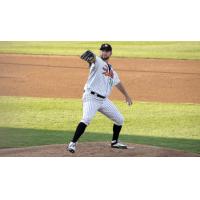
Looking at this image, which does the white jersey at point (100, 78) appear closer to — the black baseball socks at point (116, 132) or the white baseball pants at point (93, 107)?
the white baseball pants at point (93, 107)

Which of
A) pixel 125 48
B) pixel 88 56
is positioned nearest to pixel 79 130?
pixel 88 56

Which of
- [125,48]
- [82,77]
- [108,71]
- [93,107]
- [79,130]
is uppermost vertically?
[125,48]

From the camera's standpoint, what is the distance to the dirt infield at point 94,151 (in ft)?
25.2

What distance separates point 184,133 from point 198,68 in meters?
0.93

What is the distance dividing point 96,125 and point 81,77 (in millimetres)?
790

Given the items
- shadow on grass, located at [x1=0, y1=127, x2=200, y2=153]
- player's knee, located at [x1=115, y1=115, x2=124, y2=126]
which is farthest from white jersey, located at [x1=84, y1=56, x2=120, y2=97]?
shadow on grass, located at [x1=0, y1=127, x2=200, y2=153]

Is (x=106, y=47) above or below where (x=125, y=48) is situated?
below

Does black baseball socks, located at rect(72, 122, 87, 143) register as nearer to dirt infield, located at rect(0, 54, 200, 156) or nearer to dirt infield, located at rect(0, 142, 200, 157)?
dirt infield, located at rect(0, 142, 200, 157)

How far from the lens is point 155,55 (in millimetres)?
9219

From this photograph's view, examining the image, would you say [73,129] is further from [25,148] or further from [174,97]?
[174,97]

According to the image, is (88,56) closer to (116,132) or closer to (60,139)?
(116,132)

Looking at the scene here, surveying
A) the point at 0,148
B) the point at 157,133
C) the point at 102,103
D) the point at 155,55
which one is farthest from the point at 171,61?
the point at 0,148

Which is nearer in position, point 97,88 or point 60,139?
point 97,88

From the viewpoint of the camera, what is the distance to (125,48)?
A: 8.91 metres
